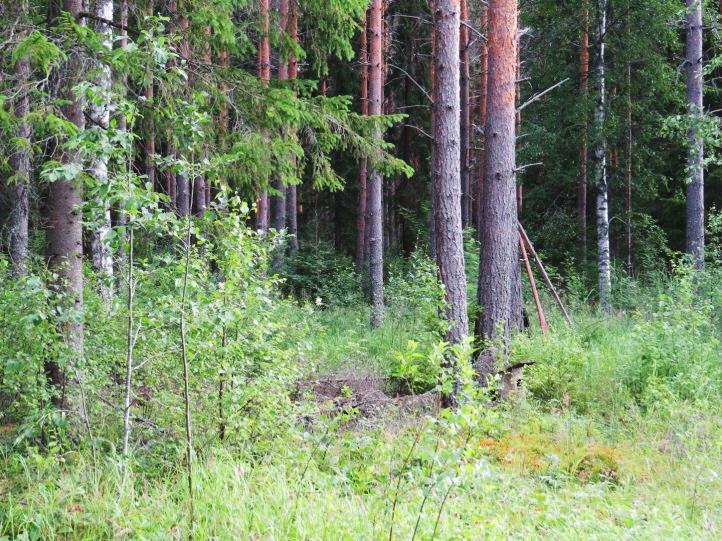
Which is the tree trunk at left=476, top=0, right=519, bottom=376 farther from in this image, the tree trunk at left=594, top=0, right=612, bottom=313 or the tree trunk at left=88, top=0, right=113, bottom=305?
the tree trunk at left=594, top=0, right=612, bottom=313

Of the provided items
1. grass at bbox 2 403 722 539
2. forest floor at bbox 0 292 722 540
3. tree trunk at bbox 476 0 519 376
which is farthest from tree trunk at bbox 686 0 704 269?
grass at bbox 2 403 722 539

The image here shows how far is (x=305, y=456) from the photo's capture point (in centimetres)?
427

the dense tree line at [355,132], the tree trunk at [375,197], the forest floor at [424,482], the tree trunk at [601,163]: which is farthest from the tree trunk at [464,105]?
the forest floor at [424,482]

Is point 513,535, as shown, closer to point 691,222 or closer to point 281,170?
point 281,170

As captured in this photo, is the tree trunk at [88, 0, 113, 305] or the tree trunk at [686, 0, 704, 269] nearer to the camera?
the tree trunk at [88, 0, 113, 305]

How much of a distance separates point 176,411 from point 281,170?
12.2 feet

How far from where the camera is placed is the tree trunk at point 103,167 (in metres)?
3.77

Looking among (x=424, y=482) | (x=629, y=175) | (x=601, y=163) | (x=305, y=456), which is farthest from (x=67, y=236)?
(x=629, y=175)

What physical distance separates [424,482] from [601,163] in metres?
15.1

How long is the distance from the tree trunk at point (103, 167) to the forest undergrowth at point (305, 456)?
36 centimetres

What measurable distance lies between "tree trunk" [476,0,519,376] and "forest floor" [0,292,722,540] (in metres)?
1.76

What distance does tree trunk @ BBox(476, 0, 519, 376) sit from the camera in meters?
8.27

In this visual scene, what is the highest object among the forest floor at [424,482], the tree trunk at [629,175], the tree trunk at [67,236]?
the tree trunk at [629,175]

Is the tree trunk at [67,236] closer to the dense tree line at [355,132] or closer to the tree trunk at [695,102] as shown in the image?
the dense tree line at [355,132]
